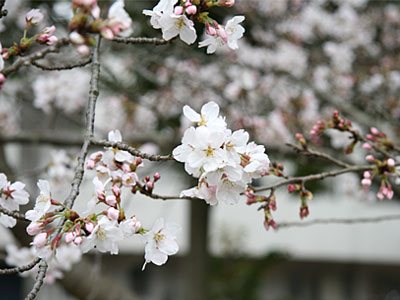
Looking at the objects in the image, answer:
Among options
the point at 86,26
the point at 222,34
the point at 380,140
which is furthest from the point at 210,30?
the point at 380,140

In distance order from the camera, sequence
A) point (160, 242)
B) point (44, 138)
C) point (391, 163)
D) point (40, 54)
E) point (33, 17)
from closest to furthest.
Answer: point (40, 54), point (160, 242), point (33, 17), point (391, 163), point (44, 138)

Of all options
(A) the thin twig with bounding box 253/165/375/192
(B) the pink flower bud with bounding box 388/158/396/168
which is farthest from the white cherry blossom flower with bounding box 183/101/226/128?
(B) the pink flower bud with bounding box 388/158/396/168

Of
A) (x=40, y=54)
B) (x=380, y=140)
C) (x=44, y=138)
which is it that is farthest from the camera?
(x=44, y=138)

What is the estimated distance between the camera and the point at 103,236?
0.92 metres

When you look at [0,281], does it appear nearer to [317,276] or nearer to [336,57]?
[317,276]

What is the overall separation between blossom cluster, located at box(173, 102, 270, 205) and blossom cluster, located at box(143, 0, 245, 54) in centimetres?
17

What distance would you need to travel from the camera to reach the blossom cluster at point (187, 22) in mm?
963

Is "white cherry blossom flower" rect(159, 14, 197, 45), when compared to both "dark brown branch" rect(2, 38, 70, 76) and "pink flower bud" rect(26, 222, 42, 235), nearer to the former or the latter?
"dark brown branch" rect(2, 38, 70, 76)

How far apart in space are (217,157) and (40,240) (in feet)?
1.10

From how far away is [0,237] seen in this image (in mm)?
8180

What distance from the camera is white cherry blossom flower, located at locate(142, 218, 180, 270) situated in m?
0.98

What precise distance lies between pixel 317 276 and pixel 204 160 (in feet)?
26.6

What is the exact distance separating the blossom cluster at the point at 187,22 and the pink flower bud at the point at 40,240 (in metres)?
0.43

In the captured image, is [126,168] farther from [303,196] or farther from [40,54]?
[303,196]
